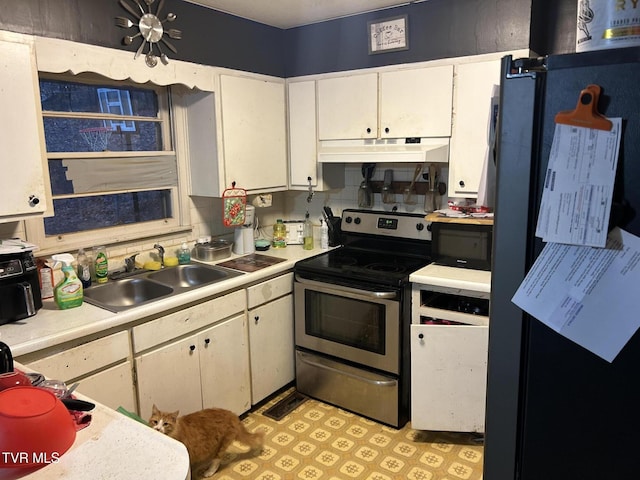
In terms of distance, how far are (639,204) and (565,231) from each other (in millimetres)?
116

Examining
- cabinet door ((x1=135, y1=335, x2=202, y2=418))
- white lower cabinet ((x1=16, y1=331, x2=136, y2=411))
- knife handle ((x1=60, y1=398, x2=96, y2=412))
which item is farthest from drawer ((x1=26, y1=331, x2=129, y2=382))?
knife handle ((x1=60, y1=398, x2=96, y2=412))

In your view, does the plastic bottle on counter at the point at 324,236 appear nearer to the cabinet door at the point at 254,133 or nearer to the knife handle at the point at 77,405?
the cabinet door at the point at 254,133

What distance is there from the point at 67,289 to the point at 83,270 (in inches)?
13.3

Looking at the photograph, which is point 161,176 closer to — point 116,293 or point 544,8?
point 116,293

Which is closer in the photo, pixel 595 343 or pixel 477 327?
pixel 595 343

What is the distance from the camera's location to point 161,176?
3.07 m

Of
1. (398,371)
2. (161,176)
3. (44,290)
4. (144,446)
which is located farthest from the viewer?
(161,176)

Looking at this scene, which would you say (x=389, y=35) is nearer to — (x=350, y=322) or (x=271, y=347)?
(x=350, y=322)

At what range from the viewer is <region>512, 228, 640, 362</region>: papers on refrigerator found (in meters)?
0.82

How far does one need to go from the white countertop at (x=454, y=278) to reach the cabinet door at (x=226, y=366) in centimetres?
103

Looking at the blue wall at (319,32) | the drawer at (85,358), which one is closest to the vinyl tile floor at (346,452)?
the drawer at (85,358)

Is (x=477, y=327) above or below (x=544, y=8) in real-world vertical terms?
below

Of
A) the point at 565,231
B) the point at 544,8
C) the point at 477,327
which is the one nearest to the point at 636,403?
the point at 565,231

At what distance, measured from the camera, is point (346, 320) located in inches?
116
